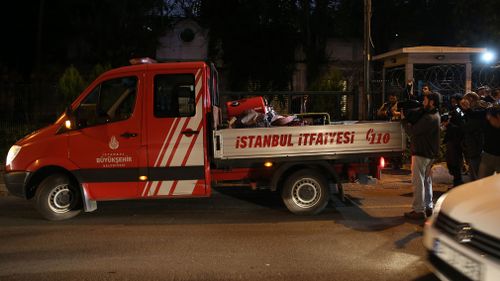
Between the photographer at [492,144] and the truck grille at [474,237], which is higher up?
the photographer at [492,144]

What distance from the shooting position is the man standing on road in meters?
7.38

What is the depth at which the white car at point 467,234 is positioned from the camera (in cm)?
356

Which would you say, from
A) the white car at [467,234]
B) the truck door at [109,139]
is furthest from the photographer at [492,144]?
the truck door at [109,139]

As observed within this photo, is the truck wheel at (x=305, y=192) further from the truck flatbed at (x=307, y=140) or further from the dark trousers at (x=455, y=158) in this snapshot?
the dark trousers at (x=455, y=158)

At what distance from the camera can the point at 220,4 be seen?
23203mm

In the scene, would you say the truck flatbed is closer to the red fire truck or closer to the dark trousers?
Result: the red fire truck

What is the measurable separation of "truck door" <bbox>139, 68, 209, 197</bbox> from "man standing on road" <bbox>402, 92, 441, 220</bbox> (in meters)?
3.05

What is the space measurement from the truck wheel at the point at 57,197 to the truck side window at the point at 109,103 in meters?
0.94

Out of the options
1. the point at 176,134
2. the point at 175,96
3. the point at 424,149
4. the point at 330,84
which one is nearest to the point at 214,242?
the point at 176,134

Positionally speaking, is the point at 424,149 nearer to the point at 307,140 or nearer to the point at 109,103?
the point at 307,140

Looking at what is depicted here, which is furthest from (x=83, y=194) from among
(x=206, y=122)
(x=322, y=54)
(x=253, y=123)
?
(x=322, y=54)

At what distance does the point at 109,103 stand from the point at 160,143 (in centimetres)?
98

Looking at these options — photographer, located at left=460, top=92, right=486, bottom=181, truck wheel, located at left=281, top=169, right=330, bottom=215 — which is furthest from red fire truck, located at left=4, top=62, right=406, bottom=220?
photographer, located at left=460, top=92, right=486, bottom=181

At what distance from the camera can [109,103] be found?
7645 millimetres
